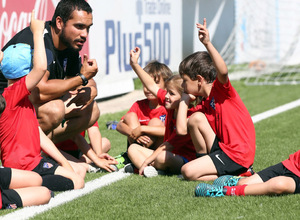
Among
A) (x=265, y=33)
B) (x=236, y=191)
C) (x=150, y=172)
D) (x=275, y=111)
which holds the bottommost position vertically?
→ (x=265, y=33)

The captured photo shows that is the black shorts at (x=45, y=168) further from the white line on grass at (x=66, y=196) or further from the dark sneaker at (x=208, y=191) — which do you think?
the dark sneaker at (x=208, y=191)

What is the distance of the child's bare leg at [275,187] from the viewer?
4.04m

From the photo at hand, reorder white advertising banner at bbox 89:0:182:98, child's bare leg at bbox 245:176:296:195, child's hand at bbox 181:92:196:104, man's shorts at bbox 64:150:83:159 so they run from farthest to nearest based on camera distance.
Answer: white advertising banner at bbox 89:0:182:98 → man's shorts at bbox 64:150:83:159 → child's hand at bbox 181:92:196:104 → child's bare leg at bbox 245:176:296:195

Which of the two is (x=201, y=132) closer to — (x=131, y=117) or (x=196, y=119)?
(x=196, y=119)

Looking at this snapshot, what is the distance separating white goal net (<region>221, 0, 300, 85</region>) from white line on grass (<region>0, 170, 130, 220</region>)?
9849mm

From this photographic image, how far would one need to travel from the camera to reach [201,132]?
15.9ft

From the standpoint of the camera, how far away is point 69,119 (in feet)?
18.4

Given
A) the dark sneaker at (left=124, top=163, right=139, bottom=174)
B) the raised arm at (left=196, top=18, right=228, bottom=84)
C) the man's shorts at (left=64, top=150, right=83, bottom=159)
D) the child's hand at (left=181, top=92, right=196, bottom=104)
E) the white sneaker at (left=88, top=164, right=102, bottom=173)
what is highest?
the raised arm at (left=196, top=18, right=228, bottom=84)

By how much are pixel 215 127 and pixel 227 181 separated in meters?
0.59

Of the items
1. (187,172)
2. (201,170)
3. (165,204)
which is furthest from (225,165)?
(165,204)

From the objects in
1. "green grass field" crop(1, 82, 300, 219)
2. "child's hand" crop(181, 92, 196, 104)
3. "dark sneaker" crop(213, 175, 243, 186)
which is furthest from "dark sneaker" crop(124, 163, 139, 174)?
"dark sneaker" crop(213, 175, 243, 186)

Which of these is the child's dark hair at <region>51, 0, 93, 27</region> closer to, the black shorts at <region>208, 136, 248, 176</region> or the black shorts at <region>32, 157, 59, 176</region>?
the black shorts at <region>32, 157, 59, 176</region>

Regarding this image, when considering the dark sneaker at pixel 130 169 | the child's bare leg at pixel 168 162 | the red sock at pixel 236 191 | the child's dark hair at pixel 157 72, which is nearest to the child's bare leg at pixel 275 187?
the red sock at pixel 236 191

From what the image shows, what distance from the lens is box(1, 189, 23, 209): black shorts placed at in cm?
393
